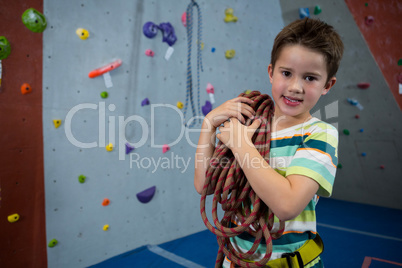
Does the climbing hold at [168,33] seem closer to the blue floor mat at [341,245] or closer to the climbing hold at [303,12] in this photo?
the blue floor mat at [341,245]

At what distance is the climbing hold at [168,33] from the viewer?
2182mm

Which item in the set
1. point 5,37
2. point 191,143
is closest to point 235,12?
point 191,143

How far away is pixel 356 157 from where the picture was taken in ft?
12.5

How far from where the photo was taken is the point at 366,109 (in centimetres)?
363

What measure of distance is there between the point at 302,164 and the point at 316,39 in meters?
0.36

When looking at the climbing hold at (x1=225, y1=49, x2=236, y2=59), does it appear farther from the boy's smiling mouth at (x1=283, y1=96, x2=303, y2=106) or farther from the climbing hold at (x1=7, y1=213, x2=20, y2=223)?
the climbing hold at (x1=7, y1=213, x2=20, y2=223)

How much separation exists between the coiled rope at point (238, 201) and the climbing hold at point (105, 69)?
133 cm

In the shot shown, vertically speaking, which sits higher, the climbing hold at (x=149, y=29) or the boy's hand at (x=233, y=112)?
the climbing hold at (x=149, y=29)

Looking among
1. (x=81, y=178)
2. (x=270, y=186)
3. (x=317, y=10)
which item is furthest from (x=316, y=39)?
(x=317, y=10)

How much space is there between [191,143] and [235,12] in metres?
1.55

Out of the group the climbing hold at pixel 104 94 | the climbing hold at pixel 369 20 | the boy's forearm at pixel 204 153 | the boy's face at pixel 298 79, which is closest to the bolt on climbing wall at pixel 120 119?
the climbing hold at pixel 104 94

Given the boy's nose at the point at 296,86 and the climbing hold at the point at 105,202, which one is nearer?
the boy's nose at the point at 296,86

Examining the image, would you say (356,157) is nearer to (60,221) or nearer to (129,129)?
(129,129)

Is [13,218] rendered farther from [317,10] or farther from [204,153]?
[317,10]
